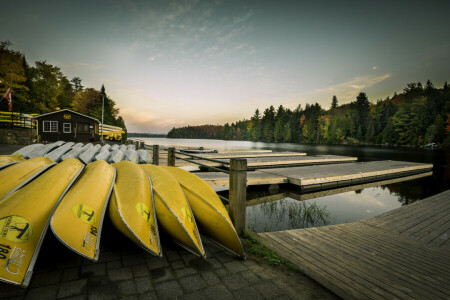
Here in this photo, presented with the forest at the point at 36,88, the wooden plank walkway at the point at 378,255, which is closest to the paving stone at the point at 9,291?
the wooden plank walkway at the point at 378,255

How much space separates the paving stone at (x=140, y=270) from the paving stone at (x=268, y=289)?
115cm

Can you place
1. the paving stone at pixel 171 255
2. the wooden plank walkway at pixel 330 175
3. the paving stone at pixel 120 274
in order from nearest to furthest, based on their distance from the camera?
the paving stone at pixel 120 274 < the paving stone at pixel 171 255 < the wooden plank walkway at pixel 330 175

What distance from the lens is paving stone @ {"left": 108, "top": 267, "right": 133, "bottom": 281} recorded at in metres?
1.91

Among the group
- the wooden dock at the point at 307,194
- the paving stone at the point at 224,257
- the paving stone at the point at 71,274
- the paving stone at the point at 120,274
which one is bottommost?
the wooden dock at the point at 307,194

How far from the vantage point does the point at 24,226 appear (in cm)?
180

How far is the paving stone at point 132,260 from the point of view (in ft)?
7.09

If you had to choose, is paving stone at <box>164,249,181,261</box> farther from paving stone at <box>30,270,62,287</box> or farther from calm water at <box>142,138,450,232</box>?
calm water at <box>142,138,450,232</box>

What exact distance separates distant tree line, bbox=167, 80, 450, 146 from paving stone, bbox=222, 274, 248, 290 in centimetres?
6960

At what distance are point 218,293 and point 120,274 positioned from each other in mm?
1043

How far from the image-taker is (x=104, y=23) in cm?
1570

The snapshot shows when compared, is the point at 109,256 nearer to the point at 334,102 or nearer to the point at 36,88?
the point at 36,88

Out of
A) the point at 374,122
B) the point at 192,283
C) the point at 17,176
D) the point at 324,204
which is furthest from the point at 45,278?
the point at 374,122

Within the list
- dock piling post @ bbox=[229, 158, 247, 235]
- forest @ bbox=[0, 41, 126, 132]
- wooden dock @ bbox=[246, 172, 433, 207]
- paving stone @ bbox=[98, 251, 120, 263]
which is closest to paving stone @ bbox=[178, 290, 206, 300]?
paving stone @ bbox=[98, 251, 120, 263]

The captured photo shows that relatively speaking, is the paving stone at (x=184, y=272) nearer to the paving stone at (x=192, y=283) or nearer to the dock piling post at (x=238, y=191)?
the paving stone at (x=192, y=283)
